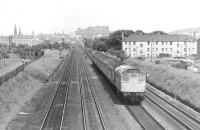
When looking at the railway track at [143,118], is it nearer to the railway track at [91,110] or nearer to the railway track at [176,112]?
the railway track at [176,112]

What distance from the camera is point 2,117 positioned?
77.2 feet

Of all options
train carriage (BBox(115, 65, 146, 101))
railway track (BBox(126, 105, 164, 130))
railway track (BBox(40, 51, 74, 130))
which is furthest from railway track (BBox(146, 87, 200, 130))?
railway track (BBox(40, 51, 74, 130))

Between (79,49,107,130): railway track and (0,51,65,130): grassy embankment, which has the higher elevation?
(0,51,65,130): grassy embankment

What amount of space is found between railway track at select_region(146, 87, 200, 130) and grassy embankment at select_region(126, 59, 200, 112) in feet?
5.46

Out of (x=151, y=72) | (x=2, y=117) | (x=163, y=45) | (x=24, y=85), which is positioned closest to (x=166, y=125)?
(x=2, y=117)

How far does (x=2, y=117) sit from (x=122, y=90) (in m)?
11.2

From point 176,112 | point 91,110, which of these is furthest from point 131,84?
point 176,112

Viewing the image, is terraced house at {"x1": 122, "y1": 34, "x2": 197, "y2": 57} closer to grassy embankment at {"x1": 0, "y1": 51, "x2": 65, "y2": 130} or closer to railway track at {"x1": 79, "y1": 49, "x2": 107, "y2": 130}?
grassy embankment at {"x1": 0, "y1": 51, "x2": 65, "y2": 130}

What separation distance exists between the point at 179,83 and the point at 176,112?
9538 mm

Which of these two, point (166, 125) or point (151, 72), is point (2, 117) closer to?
point (166, 125)

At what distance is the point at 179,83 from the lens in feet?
114

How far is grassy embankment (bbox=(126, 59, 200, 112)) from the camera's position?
95.3 ft

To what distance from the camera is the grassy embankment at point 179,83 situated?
95.3 feet

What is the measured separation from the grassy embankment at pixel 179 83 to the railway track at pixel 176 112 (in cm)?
167
